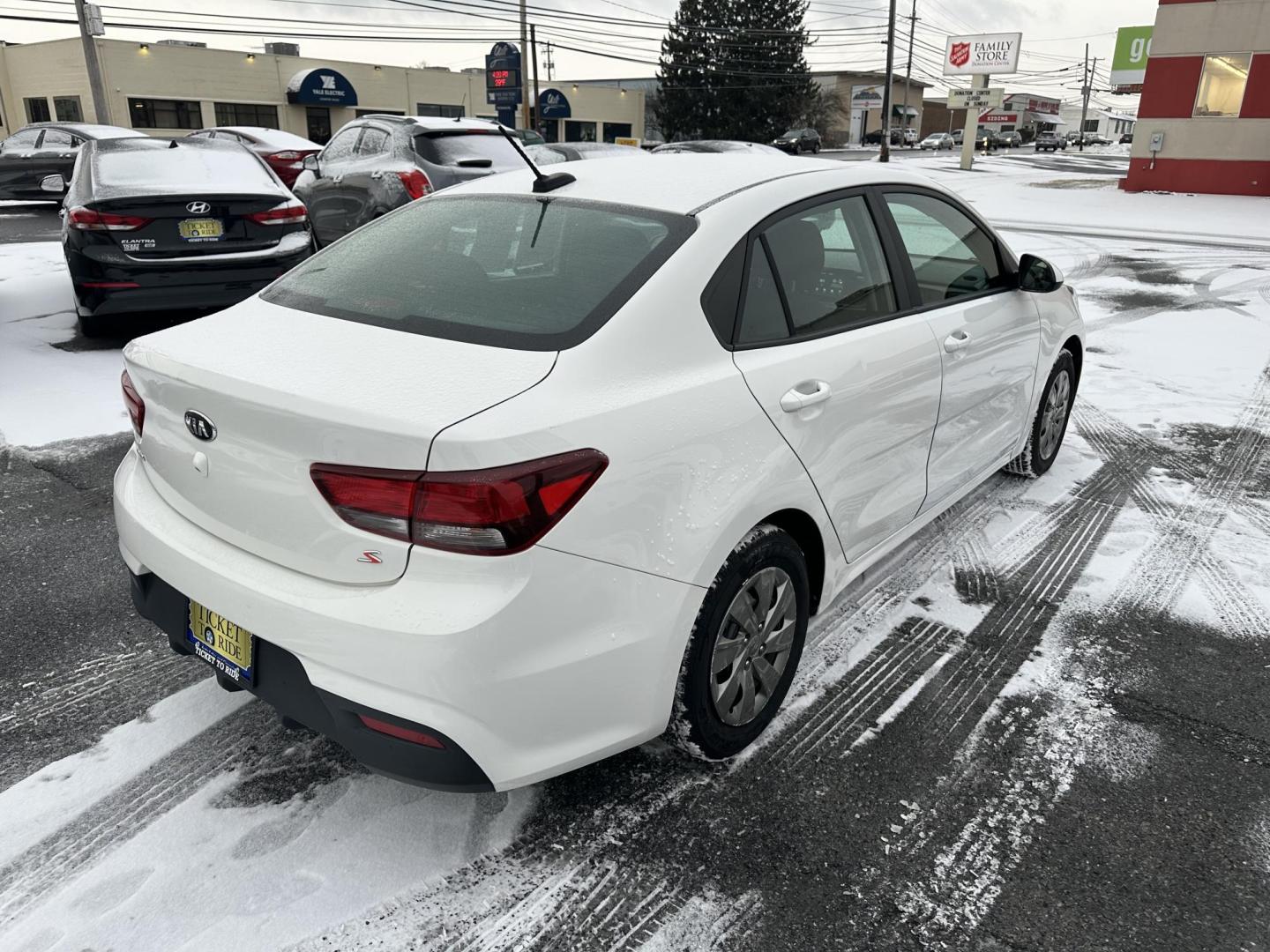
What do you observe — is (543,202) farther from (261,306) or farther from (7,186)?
(7,186)

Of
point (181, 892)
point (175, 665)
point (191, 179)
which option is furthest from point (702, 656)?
point (191, 179)

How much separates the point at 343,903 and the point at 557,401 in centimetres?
125

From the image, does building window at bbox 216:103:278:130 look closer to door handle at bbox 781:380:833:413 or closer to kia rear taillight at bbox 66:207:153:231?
kia rear taillight at bbox 66:207:153:231

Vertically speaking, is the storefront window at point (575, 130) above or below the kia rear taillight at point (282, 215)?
above

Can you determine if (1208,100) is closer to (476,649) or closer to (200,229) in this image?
(200,229)

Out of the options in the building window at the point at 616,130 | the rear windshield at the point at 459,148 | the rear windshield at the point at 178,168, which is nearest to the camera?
the rear windshield at the point at 178,168

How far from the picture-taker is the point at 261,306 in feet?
8.91

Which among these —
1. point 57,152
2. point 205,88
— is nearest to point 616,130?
point 205,88

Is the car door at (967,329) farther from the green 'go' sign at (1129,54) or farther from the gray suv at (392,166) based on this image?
the green 'go' sign at (1129,54)

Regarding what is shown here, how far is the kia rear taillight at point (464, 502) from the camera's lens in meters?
1.87

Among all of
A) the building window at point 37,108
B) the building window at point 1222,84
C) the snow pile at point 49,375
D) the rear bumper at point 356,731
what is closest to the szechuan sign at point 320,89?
the building window at point 37,108

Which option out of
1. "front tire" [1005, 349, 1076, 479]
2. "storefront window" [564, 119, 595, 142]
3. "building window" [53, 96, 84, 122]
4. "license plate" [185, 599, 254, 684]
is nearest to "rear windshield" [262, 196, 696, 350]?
"license plate" [185, 599, 254, 684]

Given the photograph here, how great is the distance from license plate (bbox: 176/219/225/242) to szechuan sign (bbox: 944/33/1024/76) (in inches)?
1420

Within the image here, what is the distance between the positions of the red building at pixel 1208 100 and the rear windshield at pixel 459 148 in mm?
19912
